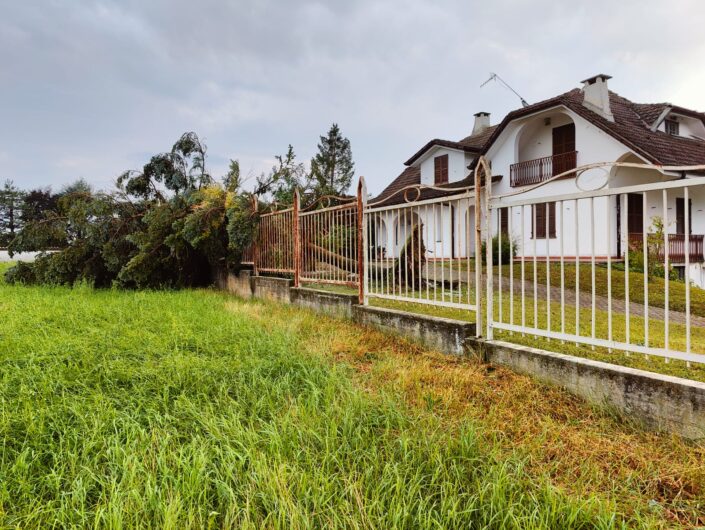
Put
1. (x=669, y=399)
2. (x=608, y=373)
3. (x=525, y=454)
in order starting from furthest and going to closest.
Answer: (x=608, y=373)
(x=669, y=399)
(x=525, y=454)

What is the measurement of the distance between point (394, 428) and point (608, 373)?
140 cm

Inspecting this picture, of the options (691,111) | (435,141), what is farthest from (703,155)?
(435,141)

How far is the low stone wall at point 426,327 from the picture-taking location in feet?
11.7

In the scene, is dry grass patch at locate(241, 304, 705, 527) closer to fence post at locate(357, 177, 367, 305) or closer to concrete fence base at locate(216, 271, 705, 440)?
concrete fence base at locate(216, 271, 705, 440)

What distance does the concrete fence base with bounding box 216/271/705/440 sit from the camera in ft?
6.95

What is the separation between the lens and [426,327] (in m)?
3.94

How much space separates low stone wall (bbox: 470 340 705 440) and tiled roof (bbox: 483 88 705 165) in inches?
492

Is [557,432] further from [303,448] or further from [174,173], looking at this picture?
[174,173]

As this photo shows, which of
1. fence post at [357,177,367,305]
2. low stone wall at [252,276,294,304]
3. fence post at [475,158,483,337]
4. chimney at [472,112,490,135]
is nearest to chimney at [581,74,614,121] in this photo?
chimney at [472,112,490,135]

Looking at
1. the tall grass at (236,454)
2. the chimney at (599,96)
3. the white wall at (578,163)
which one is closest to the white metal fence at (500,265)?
the tall grass at (236,454)

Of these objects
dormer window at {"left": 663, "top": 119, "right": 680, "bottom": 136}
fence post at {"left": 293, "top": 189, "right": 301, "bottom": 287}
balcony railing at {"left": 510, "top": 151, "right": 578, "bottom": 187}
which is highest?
dormer window at {"left": 663, "top": 119, "right": 680, "bottom": 136}

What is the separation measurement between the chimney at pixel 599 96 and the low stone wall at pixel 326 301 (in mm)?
14074

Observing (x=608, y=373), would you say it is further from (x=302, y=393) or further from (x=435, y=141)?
(x=435, y=141)

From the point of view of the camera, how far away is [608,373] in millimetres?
2447
